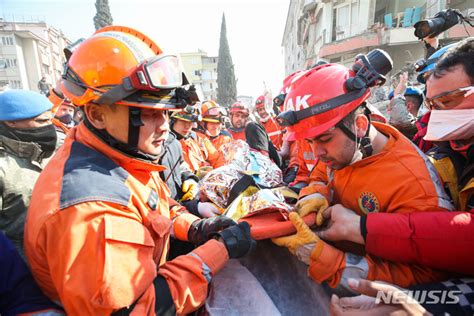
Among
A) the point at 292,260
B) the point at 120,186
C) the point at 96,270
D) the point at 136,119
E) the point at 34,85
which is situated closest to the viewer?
the point at 96,270

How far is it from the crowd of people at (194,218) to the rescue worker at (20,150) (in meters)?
1.08

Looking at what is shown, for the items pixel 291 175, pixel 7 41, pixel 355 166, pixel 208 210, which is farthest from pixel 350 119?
pixel 7 41

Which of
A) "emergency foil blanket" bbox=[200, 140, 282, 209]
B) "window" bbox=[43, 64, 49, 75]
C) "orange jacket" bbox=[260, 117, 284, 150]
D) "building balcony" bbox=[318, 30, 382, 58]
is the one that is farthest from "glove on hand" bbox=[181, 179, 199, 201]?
"window" bbox=[43, 64, 49, 75]

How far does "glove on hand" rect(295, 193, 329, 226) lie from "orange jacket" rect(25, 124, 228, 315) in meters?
0.61

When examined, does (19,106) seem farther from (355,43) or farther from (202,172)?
(355,43)

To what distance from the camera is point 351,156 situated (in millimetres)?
1758

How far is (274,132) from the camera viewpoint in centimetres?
634

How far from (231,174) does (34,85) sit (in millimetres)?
47310

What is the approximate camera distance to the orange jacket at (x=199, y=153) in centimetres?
454

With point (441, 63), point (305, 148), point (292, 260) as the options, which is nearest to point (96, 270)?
point (292, 260)

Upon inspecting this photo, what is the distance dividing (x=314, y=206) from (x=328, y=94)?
2.46ft

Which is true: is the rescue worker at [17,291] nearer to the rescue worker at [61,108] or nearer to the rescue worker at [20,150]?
the rescue worker at [20,150]

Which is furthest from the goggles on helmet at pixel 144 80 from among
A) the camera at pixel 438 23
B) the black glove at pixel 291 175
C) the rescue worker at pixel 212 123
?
the rescue worker at pixel 212 123

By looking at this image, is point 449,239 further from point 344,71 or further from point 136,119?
point 136,119
